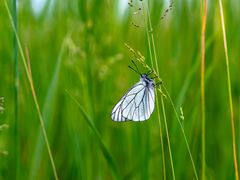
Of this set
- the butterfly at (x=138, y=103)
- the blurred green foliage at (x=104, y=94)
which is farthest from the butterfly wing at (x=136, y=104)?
the blurred green foliage at (x=104, y=94)

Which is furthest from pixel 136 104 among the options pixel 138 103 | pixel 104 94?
pixel 104 94

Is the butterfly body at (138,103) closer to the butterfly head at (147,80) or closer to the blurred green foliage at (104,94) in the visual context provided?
the butterfly head at (147,80)

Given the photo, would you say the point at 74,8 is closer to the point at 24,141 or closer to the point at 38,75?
the point at 38,75

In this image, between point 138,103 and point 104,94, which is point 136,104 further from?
point 104,94

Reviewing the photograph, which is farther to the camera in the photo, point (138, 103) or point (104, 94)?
point (104, 94)

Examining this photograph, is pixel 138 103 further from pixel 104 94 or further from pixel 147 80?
pixel 104 94

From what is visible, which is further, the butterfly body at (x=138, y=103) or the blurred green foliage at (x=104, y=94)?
the blurred green foliage at (x=104, y=94)

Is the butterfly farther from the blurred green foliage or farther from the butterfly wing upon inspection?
the blurred green foliage
